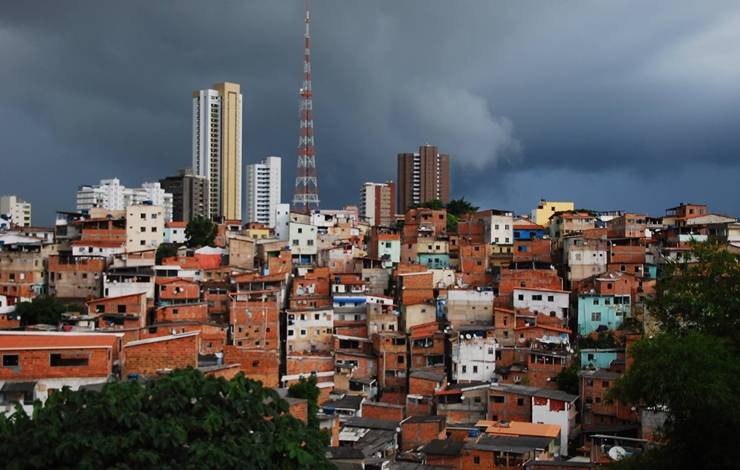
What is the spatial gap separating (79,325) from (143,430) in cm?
2149

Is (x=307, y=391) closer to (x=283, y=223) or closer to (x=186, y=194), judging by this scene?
(x=283, y=223)

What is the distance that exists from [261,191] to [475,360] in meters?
66.0

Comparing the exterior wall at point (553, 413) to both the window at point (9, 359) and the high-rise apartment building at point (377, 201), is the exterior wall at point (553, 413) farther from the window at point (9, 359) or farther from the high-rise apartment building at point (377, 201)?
the high-rise apartment building at point (377, 201)

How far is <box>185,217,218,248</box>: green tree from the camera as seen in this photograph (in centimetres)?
4819

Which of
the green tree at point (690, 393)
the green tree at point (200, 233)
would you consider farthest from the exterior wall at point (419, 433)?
the green tree at point (200, 233)

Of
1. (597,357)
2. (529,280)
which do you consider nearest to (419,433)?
(597,357)

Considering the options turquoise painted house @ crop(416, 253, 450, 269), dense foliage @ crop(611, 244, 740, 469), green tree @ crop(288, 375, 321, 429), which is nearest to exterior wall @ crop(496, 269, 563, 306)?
turquoise painted house @ crop(416, 253, 450, 269)

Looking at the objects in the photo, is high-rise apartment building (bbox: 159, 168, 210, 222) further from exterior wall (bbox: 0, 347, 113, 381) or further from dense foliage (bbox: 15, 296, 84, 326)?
exterior wall (bbox: 0, 347, 113, 381)

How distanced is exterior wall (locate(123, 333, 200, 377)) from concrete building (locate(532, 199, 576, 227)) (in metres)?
39.2

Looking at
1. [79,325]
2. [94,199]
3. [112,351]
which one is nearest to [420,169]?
[94,199]

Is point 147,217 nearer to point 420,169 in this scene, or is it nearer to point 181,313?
point 181,313

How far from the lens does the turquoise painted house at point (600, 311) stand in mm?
34750

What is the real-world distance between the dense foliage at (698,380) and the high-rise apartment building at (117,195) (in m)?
59.5

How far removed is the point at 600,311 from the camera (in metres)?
34.9
